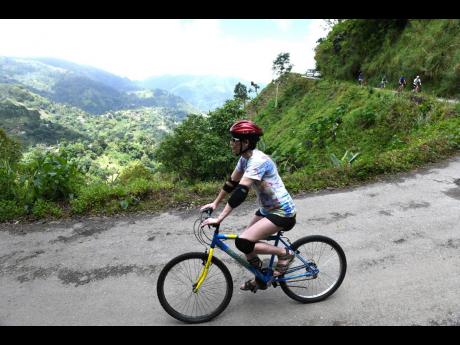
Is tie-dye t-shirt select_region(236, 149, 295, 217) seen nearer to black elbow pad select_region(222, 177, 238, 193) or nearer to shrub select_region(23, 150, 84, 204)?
black elbow pad select_region(222, 177, 238, 193)

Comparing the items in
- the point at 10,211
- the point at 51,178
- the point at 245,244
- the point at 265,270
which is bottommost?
the point at 10,211

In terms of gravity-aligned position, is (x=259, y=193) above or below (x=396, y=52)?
below

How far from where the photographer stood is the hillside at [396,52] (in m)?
22.3

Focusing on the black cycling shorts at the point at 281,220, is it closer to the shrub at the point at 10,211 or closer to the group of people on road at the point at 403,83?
the shrub at the point at 10,211

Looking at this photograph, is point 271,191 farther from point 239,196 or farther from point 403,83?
point 403,83

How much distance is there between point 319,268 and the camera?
4496 mm

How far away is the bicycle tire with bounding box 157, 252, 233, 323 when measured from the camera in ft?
13.0

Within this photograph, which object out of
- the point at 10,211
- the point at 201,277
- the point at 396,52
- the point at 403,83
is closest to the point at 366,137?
the point at 403,83

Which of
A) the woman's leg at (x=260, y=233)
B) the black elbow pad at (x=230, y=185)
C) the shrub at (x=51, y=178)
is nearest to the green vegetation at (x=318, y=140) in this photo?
the shrub at (x=51, y=178)

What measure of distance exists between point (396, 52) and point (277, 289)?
3240 centimetres

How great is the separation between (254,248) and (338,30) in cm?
4590

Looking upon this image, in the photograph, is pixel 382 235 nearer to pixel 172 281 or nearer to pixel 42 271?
pixel 172 281

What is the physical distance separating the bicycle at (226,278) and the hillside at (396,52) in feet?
68.0
